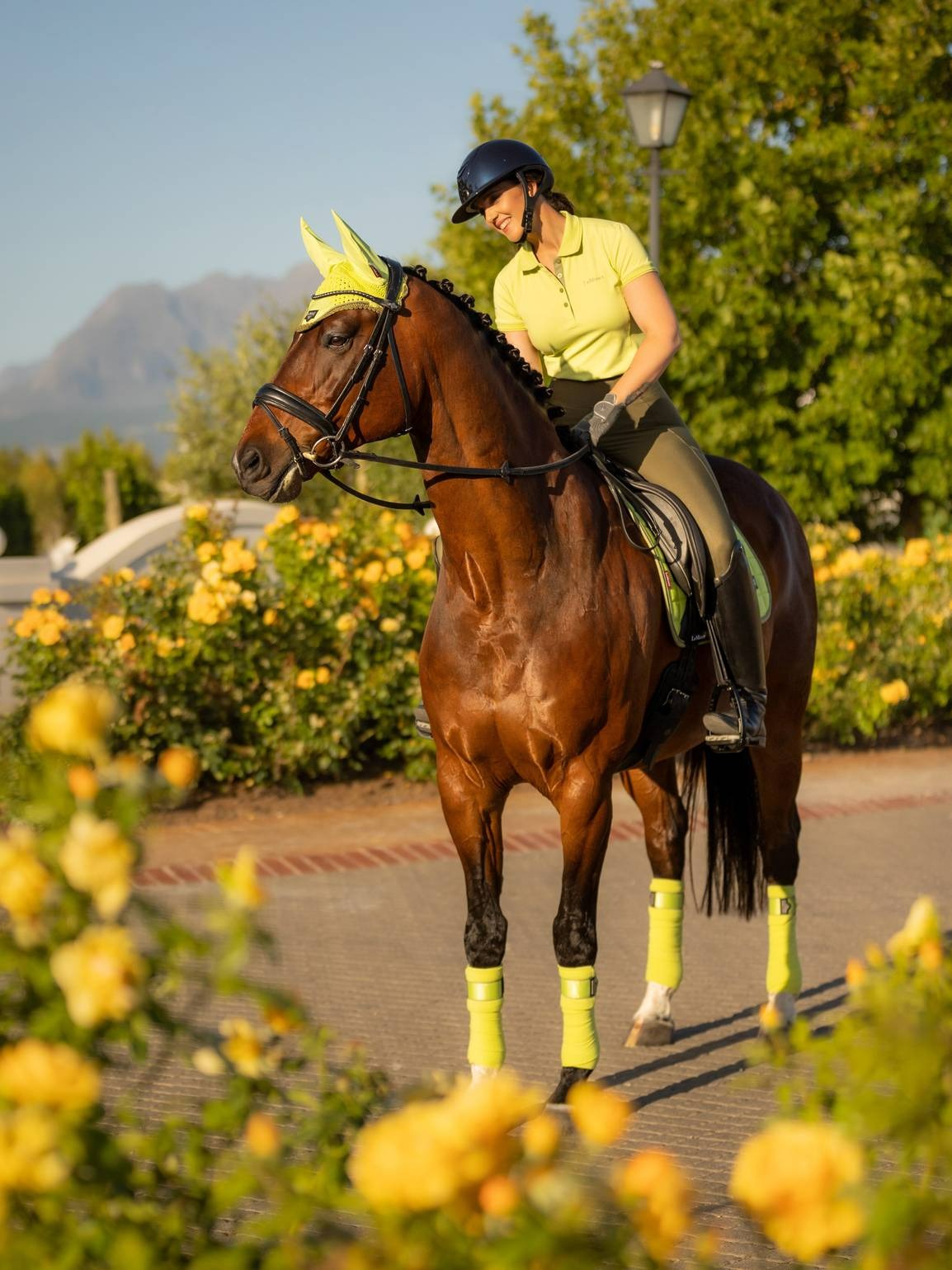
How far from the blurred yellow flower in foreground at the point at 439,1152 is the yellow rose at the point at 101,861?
1.22 ft

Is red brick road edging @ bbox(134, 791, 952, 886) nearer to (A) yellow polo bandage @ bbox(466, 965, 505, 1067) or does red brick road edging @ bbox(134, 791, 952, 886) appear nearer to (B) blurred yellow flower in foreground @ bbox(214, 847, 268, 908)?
(A) yellow polo bandage @ bbox(466, 965, 505, 1067)

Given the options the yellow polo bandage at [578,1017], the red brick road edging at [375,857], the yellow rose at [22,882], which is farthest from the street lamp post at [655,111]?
the yellow rose at [22,882]

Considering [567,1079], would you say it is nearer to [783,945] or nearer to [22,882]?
[783,945]

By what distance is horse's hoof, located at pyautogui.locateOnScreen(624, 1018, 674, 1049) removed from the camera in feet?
18.9

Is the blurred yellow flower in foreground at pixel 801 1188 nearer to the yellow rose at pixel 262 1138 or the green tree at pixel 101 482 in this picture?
the yellow rose at pixel 262 1138

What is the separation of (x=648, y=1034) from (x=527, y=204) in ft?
10.3

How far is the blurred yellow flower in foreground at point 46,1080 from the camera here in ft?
4.87

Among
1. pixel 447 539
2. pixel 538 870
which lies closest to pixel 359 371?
pixel 447 539

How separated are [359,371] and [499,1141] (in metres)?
3.12

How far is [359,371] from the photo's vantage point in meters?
4.32

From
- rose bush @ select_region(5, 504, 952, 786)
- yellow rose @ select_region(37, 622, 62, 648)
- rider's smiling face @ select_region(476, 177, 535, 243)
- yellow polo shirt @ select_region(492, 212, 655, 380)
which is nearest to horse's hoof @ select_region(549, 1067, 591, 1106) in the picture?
yellow polo shirt @ select_region(492, 212, 655, 380)

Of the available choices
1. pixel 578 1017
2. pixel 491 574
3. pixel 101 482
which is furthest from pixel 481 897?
pixel 101 482

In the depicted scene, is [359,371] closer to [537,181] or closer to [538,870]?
[537,181]

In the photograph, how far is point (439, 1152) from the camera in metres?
1.43
